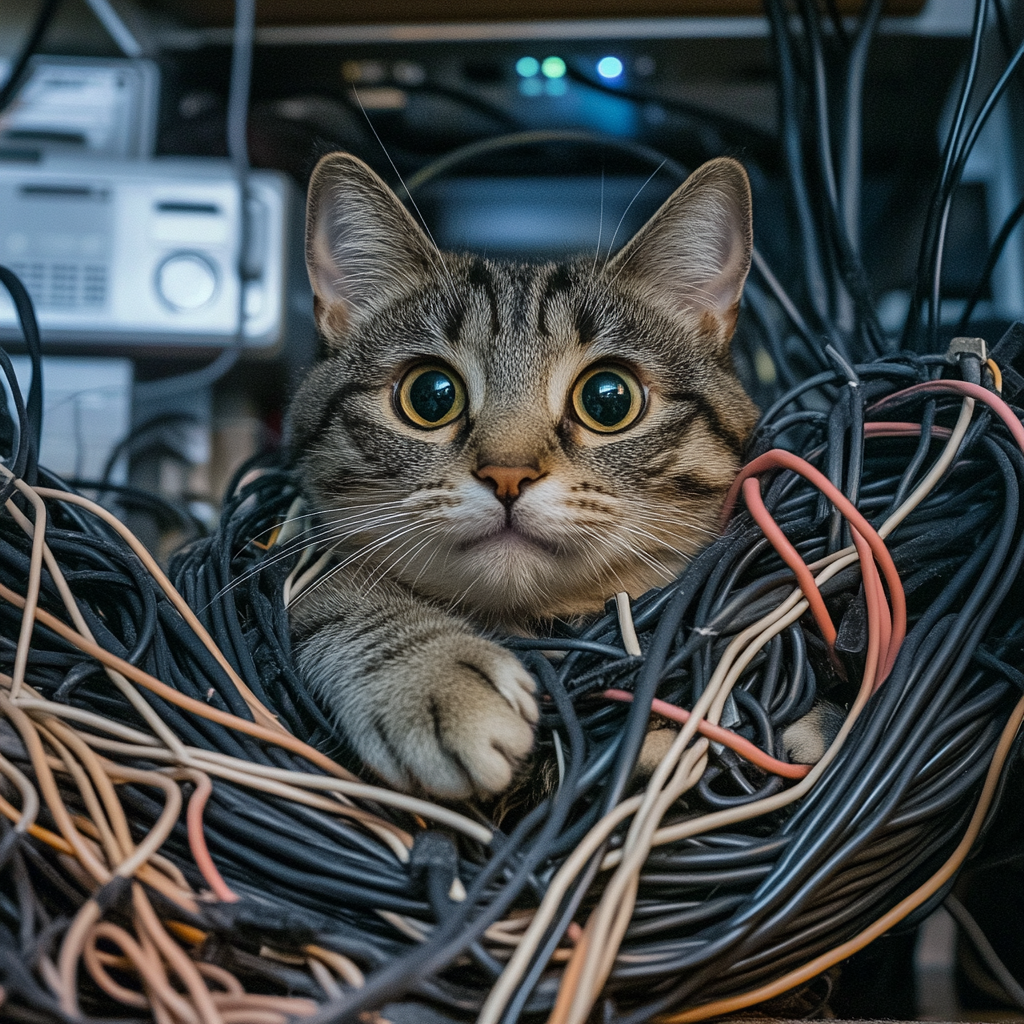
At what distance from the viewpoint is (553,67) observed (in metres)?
1.32

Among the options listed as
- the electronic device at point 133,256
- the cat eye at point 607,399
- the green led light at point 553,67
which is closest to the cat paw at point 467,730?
the cat eye at point 607,399

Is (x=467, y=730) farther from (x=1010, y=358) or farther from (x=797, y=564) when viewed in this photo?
(x=1010, y=358)

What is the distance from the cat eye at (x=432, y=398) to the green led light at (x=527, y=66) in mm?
692

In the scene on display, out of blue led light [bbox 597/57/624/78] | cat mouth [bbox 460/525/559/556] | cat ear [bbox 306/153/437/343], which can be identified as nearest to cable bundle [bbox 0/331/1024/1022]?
cat mouth [bbox 460/525/559/556]

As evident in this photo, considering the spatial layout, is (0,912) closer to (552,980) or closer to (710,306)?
(552,980)


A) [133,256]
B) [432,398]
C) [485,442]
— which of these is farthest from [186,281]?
[485,442]

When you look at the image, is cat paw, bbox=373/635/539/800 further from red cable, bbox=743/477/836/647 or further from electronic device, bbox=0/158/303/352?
electronic device, bbox=0/158/303/352

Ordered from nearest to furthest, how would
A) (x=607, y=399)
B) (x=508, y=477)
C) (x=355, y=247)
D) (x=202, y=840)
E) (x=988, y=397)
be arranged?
1. (x=202, y=840)
2. (x=988, y=397)
3. (x=508, y=477)
4. (x=607, y=399)
5. (x=355, y=247)

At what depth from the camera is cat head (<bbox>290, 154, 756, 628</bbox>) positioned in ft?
2.51

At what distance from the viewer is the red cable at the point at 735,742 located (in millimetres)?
568

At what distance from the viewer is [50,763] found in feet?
1.82

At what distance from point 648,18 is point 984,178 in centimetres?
55

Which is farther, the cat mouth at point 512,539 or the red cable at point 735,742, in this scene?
the cat mouth at point 512,539

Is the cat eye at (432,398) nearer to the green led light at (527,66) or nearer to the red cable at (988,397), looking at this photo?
the red cable at (988,397)
